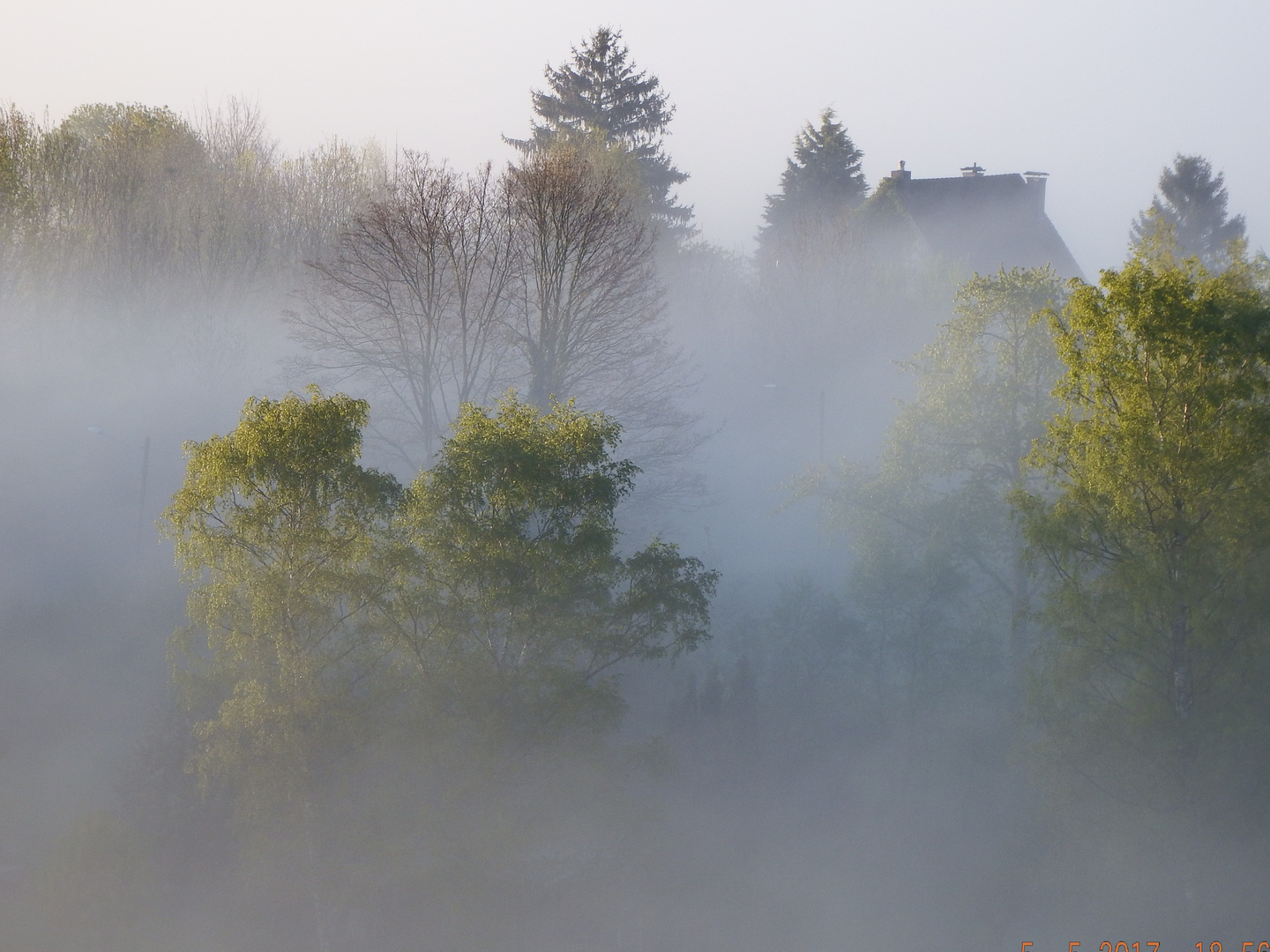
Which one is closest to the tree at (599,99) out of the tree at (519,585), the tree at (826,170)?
the tree at (826,170)

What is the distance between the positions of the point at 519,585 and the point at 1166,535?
807 centimetres

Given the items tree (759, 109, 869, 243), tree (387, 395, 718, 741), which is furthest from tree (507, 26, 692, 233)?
tree (387, 395, 718, 741)

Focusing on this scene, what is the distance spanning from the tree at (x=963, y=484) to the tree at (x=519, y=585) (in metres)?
7.95

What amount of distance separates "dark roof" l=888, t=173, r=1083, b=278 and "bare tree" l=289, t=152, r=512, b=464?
2726 cm

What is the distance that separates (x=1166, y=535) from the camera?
1422 cm

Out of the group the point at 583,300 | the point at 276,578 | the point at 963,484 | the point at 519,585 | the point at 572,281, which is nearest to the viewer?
the point at 276,578

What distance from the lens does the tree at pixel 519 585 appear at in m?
14.2

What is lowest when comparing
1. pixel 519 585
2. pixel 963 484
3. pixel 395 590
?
pixel 395 590

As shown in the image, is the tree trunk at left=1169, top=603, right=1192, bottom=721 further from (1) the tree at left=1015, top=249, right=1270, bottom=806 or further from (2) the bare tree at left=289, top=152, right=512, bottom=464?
(2) the bare tree at left=289, top=152, right=512, bottom=464

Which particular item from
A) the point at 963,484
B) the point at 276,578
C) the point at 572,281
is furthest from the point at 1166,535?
the point at 572,281

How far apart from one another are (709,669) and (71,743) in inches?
449

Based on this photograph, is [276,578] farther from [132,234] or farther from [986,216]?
[986,216]

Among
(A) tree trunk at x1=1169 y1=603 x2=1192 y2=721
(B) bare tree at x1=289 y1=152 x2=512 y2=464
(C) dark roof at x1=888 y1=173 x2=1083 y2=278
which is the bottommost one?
(A) tree trunk at x1=1169 y1=603 x2=1192 y2=721

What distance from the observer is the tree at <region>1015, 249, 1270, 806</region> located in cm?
1388
